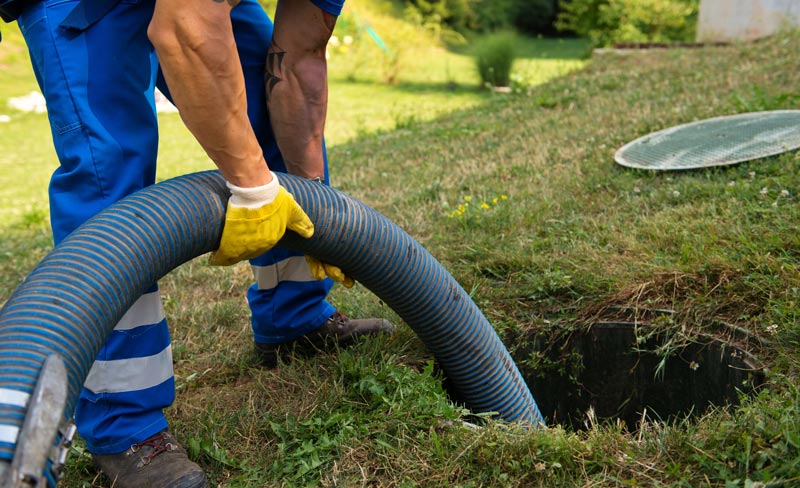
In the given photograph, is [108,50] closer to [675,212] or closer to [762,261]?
[762,261]

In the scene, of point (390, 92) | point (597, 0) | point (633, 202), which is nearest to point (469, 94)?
point (390, 92)

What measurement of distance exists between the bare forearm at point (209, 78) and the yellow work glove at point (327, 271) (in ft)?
1.61

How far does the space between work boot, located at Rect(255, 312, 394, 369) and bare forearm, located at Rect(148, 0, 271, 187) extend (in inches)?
33.8

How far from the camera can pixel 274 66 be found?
2340mm

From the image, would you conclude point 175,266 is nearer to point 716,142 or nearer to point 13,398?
point 13,398

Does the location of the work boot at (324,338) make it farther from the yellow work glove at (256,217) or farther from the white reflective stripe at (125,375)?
the yellow work glove at (256,217)

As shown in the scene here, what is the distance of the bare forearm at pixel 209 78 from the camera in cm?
165

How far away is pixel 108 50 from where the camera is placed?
1.92 m

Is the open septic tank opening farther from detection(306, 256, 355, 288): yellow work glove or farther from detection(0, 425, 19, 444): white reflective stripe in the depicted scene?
detection(0, 425, 19, 444): white reflective stripe

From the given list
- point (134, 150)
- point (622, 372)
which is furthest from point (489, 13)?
point (134, 150)

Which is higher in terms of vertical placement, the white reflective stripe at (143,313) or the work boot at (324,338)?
the white reflective stripe at (143,313)

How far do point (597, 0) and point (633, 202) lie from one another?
52.1ft

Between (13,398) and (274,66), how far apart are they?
1.35 m

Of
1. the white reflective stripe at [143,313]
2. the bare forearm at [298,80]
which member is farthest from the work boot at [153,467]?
the bare forearm at [298,80]
